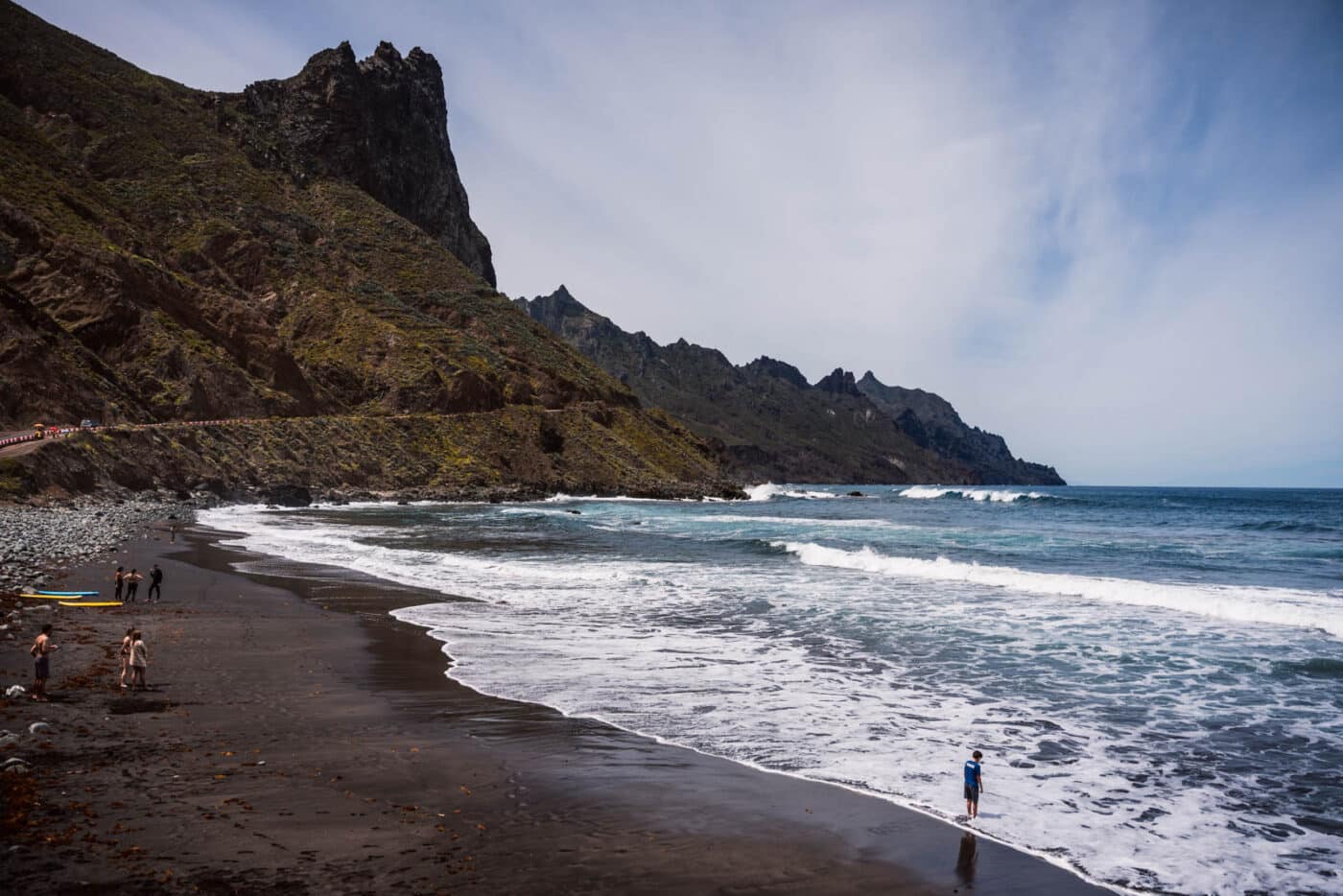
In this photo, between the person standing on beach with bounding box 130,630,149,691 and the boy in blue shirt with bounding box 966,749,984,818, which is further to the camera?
the person standing on beach with bounding box 130,630,149,691

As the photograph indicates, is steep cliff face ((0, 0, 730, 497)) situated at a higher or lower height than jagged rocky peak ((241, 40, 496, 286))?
lower

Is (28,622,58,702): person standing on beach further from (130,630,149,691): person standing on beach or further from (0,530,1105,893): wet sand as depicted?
(130,630,149,691): person standing on beach

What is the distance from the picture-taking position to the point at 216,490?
65.8 meters

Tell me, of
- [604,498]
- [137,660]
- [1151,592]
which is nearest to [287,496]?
[604,498]

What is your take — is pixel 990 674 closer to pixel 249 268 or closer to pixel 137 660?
pixel 137 660

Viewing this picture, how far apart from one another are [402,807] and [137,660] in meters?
6.32

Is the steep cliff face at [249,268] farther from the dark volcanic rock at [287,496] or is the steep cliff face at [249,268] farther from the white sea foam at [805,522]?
the white sea foam at [805,522]

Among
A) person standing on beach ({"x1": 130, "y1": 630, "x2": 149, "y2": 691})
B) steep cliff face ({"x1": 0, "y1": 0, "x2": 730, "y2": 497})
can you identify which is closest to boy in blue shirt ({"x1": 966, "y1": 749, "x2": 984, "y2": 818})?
person standing on beach ({"x1": 130, "y1": 630, "x2": 149, "y2": 691})

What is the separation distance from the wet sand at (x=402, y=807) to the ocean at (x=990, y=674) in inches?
38.3

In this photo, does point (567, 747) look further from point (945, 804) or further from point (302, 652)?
point (302, 652)

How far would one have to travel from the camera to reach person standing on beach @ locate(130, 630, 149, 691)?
11.5m

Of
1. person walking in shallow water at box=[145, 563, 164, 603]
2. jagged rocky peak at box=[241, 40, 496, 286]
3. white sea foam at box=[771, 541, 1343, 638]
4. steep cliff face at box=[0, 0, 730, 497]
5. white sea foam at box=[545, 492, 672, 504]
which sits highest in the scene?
jagged rocky peak at box=[241, 40, 496, 286]

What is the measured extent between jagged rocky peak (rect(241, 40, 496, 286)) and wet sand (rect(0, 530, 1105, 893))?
14409 cm

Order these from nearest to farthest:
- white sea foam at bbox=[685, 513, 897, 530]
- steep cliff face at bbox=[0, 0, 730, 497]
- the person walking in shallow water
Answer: the person walking in shallow water → white sea foam at bbox=[685, 513, 897, 530] → steep cliff face at bbox=[0, 0, 730, 497]
